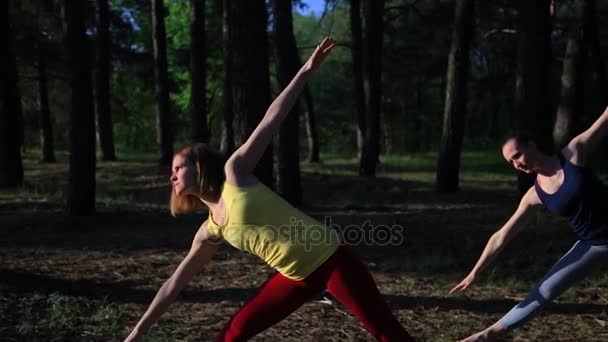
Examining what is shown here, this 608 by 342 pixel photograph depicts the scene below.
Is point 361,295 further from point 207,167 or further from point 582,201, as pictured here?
point 582,201

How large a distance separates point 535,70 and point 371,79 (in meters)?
10.1

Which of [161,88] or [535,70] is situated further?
[161,88]

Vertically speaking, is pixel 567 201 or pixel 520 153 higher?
pixel 520 153

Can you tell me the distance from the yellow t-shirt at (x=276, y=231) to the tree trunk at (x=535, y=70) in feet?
29.6

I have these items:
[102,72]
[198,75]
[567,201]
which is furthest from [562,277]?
[102,72]

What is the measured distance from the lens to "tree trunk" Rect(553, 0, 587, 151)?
16312mm

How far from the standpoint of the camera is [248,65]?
389 inches

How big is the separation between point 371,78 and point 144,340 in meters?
17.5

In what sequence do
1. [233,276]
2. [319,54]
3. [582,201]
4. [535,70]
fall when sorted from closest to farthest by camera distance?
[319,54] → [582,201] → [233,276] → [535,70]

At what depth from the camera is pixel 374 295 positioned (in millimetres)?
3551

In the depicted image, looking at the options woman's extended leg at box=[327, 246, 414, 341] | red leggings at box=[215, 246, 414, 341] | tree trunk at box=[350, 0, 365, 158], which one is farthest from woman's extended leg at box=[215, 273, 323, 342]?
tree trunk at box=[350, 0, 365, 158]

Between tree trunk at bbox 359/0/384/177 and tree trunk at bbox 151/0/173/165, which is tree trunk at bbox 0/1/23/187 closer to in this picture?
tree trunk at bbox 151/0/173/165

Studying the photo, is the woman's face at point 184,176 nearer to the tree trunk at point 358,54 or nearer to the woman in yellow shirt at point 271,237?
the woman in yellow shirt at point 271,237

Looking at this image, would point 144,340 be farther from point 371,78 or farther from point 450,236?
point 371,78
